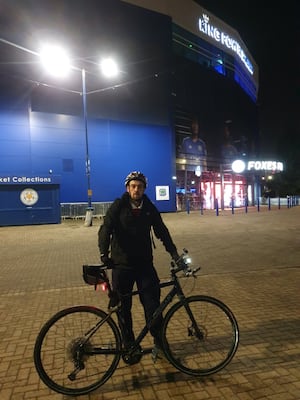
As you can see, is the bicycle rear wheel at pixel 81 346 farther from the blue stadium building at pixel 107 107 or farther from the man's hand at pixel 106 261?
the blue stadium building at pixel 107 107

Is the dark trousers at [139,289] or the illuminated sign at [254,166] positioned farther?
the illuminated sign at [254,166]

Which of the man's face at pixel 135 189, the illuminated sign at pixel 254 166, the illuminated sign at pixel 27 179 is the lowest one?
the man's face at pixel 135 189

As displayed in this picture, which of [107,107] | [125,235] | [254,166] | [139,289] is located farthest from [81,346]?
[254,166]

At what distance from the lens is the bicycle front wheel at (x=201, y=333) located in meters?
3.46

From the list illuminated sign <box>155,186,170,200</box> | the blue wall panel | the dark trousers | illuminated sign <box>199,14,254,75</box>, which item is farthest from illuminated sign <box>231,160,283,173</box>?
the dark trousers

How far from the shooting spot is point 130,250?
11.7 ft

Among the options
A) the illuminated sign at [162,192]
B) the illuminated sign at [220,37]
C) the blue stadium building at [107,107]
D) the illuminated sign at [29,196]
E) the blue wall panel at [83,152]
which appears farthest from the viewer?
the illuminated sign at [220,37]

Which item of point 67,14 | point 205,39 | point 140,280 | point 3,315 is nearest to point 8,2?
point 67,14

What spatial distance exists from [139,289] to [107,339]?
0.57 metres

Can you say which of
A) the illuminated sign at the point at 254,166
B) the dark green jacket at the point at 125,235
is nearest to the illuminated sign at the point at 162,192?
the illuminated sign at the point at 254,166

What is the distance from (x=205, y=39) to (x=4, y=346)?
32.6 meters

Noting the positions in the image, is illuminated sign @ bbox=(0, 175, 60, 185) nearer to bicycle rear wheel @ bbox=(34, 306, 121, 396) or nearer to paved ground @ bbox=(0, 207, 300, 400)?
paved ground @ bbox=(0, 207, 300, 400)

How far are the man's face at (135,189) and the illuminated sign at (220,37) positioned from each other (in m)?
31.4

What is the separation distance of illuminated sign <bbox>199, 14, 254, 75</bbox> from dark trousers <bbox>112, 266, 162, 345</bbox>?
31801 mm
